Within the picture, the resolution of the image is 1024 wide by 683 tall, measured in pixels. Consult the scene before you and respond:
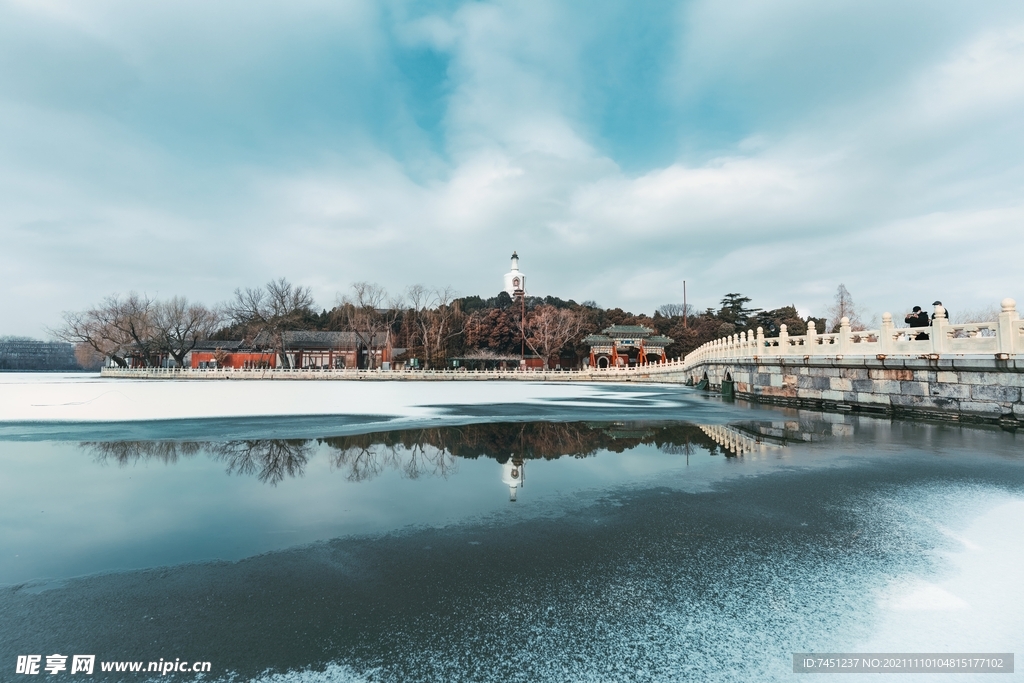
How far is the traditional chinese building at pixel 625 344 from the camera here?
172 feet

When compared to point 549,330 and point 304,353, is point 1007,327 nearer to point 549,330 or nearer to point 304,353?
point 549,330

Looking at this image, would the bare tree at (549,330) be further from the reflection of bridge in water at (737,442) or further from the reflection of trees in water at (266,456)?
the reflection of trees in water at (266,456)

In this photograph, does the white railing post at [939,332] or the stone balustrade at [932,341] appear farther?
the white railing post at [939,332]

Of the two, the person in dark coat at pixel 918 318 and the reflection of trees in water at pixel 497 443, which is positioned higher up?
the person in dark coat at pixel 918 318

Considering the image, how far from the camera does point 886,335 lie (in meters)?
13.5

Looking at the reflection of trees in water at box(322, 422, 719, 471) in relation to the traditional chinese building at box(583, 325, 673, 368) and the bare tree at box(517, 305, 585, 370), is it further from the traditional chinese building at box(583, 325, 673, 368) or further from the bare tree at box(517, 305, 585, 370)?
the bare tree at box(517, 305, 585, 370)

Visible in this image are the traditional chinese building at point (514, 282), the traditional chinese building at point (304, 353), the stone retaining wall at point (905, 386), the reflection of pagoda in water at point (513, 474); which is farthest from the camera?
the traditional chinese building at point (514, 282)

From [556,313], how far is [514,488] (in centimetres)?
5384

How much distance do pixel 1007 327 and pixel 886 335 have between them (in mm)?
2917

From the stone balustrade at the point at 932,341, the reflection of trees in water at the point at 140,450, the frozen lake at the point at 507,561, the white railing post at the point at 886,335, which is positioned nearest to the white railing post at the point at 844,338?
the stone balustrade at the point at 932,341

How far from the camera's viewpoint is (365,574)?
352cm

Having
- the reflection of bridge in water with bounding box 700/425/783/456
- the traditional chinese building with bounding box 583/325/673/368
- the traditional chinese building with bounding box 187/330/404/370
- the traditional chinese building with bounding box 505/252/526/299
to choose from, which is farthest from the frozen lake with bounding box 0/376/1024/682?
the traditional chinese building with bounding box 505/252/526/299
